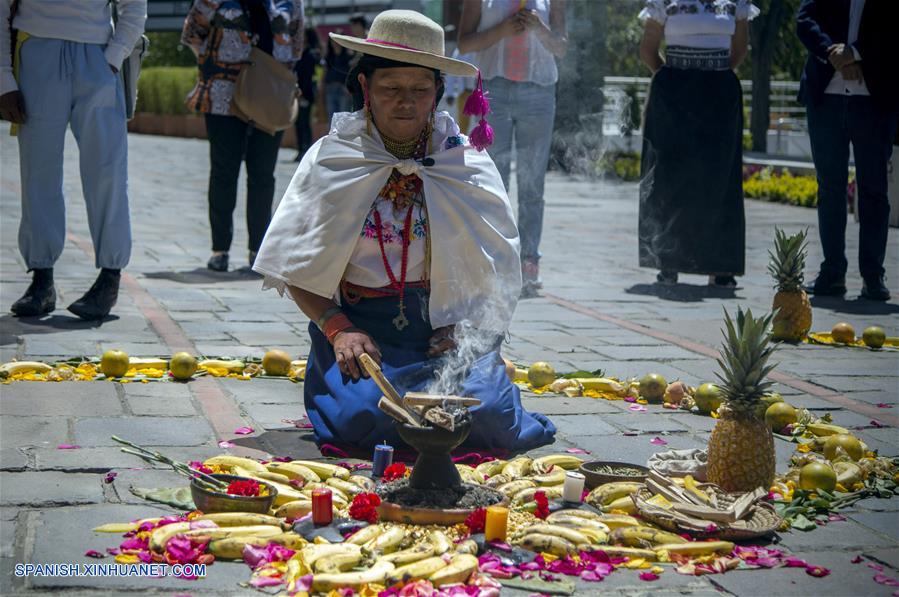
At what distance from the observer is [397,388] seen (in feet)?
14.7

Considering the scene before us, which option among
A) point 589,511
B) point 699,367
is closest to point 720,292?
point 699,367

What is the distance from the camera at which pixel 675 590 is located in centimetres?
316

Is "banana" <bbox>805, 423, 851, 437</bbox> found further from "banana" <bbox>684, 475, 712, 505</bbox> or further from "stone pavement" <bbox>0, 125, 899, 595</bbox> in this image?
"banana" <bbox>684, 475, 712, 505</bbox>

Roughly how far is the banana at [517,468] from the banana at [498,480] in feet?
0.06

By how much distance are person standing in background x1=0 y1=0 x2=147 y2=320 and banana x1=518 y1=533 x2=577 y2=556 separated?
3.96 metres

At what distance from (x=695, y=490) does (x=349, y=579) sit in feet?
4.30

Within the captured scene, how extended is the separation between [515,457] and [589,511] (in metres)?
0.75

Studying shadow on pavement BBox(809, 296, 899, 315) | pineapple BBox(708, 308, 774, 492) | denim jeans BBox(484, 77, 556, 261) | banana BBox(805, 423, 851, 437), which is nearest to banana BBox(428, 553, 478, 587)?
pineapple BBox(708, 308, 774, 492)

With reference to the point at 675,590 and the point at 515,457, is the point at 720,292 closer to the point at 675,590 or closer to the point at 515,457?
the point at 515,457

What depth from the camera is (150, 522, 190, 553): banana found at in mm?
3217

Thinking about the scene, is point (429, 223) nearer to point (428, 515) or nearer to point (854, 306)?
point (428, 515)

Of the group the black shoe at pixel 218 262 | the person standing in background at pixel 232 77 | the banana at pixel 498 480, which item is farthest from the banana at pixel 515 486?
the black shoe at pixel 218 262

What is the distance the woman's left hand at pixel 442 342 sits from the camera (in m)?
4.64

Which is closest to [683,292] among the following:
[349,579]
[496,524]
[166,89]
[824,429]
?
[824,429]
